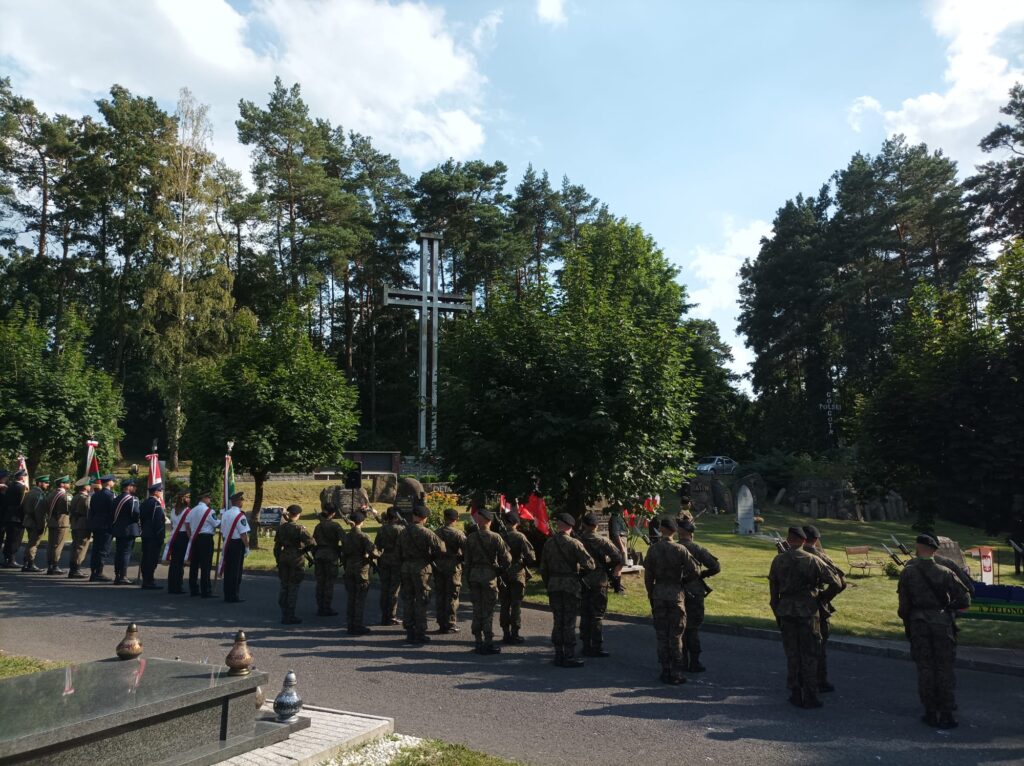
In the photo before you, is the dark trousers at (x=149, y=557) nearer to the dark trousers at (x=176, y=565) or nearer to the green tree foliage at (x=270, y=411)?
the dark trousers at (x=176, y=565)

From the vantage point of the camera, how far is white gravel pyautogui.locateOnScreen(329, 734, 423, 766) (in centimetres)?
582

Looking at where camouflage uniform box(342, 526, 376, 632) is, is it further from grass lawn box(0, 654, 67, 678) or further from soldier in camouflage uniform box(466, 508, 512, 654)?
grass lawn box(0, 654, 67, 678)

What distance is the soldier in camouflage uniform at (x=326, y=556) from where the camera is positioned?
12.2 metres

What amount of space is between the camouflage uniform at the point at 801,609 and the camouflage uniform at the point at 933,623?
2.60 feet

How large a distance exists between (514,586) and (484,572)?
0.58 metres

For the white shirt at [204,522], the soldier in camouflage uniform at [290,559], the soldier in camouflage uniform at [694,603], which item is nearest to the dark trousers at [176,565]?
the white shirt at [204,522]

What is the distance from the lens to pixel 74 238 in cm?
4572

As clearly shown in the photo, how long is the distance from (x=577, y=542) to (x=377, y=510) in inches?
796

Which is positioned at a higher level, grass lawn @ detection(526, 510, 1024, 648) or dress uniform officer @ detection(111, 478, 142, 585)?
dress uniform officer @ detection(111, 478, 142, 585)

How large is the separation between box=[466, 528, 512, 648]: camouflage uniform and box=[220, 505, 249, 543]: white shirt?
15.8ft

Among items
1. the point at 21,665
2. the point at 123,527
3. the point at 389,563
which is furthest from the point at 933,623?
the point at 123,527

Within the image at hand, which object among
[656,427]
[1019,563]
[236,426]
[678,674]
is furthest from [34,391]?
[1019,563]

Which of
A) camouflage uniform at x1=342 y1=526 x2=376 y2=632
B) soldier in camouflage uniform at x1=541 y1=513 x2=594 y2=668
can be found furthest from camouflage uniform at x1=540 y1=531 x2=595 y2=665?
camouflage uniform at x1=342 y1=526 x2=376 y2=632

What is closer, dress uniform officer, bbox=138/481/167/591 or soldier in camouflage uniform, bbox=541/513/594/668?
soldier in camouflage uniform, bbox=541/513/594/668
